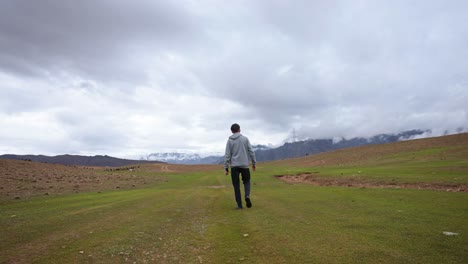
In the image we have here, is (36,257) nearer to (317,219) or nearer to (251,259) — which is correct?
(251,259)

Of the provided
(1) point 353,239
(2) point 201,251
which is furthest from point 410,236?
(2) point 201,251

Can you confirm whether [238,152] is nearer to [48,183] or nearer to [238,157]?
[238,157]

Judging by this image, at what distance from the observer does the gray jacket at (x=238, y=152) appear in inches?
454

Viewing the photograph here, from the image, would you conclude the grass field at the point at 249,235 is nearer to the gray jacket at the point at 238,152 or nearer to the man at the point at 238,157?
the man at the point at 238,157

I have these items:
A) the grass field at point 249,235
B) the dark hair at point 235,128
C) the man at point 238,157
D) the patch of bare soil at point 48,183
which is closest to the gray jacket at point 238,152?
the man at point 238,157

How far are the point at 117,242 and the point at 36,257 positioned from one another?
1.51 m

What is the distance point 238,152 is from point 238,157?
20cm

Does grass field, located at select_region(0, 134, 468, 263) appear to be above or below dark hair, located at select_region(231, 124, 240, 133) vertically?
below

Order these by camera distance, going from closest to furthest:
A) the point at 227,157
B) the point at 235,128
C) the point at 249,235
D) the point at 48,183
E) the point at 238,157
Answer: the point at 249,235 < the point at 238,157 < the point at 227,157 < the point at 235,128 < the point at 48,183

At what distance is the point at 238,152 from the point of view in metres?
11.6

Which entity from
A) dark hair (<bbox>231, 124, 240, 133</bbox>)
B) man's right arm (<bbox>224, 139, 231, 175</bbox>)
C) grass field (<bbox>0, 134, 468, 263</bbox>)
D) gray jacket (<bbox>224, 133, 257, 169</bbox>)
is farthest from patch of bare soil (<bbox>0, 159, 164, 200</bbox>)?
dark hair (<bbox>231, 124, 240, 133</bbox>)

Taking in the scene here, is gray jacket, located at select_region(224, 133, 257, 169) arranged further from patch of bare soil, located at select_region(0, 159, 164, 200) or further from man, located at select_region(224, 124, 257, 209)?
patch of bare soil, located at select_region(0, 159, 164, 200)

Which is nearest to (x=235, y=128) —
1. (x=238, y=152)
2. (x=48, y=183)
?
(x=238, y=152)

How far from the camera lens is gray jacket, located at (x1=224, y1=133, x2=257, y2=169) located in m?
11.5
